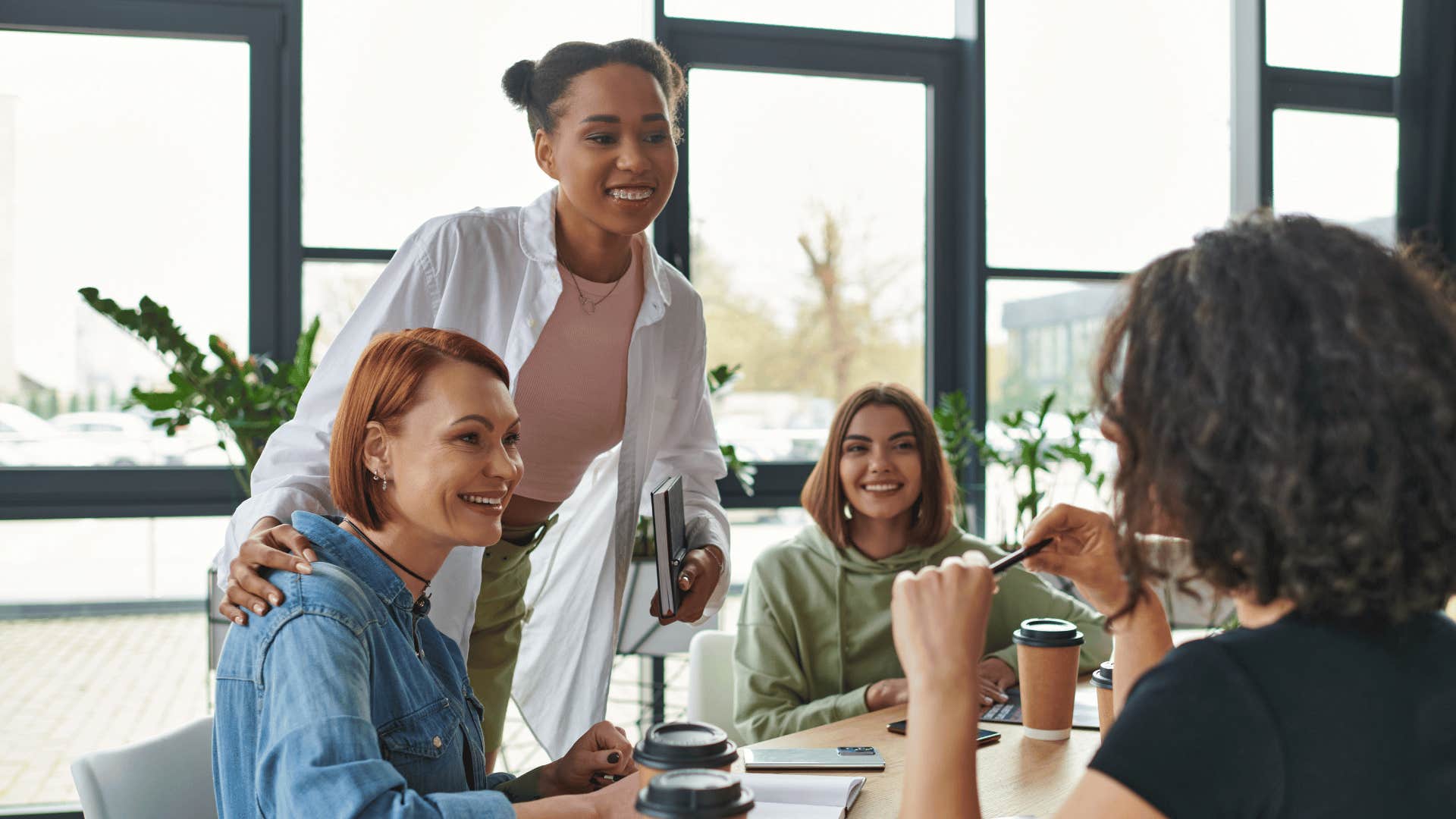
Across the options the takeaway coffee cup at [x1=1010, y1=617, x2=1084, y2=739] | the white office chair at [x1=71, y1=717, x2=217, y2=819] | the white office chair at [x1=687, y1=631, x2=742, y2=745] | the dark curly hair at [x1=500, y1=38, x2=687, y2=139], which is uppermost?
the dark curly hair at [x1=500, y1=38, x2=687, y2=139]

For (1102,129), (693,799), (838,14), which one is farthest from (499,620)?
(1102,129)

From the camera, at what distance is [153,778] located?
5.36ft

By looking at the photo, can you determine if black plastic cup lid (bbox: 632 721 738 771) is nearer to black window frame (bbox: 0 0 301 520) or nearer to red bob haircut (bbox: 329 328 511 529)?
red bob haircut (bbox: 329 328 511 529)

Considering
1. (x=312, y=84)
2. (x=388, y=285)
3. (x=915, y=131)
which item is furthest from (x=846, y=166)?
(x=388, y=285)

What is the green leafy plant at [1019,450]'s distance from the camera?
367 cm

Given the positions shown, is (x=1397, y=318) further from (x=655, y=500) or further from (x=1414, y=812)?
(x=655, y=500)

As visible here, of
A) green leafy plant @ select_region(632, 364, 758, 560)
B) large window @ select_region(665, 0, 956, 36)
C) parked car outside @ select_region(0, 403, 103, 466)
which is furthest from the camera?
large window @ select_region(665, 0, 956, 36)

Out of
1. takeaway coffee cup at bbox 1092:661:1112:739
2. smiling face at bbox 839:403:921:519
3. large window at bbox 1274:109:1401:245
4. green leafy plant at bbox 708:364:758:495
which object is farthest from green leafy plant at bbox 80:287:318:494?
large window at bbox 1274:109:1401:245

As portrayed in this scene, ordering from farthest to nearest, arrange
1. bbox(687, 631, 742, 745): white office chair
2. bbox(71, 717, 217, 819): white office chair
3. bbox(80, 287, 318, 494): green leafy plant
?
bbox(80, 287, 318, 494): green leafy plant < bbox(687, 631, 742, 745): white office chair < bbox(71, 717, 217, 819): white office chair

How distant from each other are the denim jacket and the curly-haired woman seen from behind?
667 millimetres

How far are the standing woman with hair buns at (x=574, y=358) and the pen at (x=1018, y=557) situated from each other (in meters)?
0.70

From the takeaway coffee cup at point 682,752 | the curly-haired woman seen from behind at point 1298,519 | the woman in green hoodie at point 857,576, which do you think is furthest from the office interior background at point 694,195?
the curly-haired woman seen from behind at point 1298,519

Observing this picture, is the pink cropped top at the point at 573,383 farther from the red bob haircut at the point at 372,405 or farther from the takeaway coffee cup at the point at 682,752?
the takeaway coffee cup at the point at 682,752

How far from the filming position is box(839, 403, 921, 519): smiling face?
2.72 m
